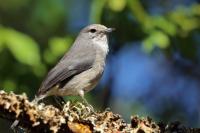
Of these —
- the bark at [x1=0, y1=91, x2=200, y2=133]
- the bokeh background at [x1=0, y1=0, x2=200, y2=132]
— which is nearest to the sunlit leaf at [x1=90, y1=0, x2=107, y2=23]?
the bokeh background at [x1=0, y1=0, x2=200, y2=132]

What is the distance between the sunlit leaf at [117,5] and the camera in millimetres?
5597

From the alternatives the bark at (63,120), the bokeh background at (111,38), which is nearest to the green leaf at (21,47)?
the bokeh background at (111,38)

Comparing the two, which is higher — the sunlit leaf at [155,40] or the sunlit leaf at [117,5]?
the sunlit leaf at [117,5]

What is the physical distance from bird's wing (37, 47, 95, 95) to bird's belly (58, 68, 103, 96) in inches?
2.8

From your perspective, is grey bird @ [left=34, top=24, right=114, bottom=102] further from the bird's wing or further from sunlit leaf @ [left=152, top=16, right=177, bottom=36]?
sunlit leaf @ [left=152, top=16, right=177, bottom=36]

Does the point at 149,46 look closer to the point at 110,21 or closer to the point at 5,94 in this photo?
the point at 110,21

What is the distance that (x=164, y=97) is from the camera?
27.0 ft

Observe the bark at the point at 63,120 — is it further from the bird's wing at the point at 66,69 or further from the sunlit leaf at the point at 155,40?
the sunlit leaf at the point at 155,40

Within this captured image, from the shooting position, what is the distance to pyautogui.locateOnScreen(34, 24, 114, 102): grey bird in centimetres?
581

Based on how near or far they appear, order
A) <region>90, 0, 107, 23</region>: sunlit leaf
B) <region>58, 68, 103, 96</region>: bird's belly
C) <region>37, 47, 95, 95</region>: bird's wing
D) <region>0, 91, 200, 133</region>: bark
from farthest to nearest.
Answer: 1. <region>58, 68, 103, 96</region>: bird's belly
2. <region>37, 47, 95, 95</region>: bird's wing
3. <region>90, 0, 107, 23</region>: sunlit leaf
4. <region>0, 91, 200, 133</region>: bark

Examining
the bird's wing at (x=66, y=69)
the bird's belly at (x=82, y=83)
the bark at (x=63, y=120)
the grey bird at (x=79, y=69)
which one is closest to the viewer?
the bark at (x=63, y=120)

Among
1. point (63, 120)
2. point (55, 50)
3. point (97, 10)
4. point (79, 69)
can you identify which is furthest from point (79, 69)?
point (63, 120)

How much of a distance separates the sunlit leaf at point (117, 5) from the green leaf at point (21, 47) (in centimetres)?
84

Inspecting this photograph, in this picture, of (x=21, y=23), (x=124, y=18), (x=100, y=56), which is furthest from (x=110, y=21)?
(x=21, y=23)
